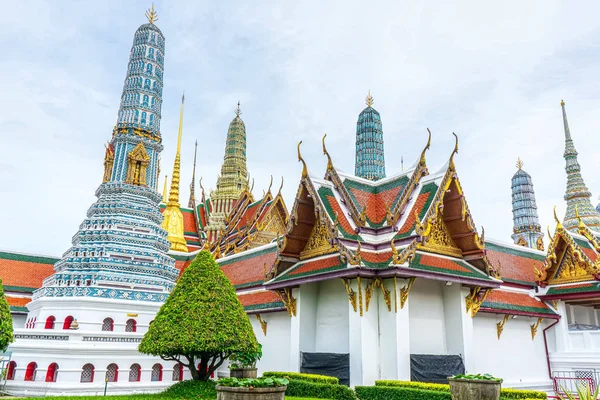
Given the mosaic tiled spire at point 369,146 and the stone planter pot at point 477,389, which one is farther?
the mosaic tiled spire at point 369,146

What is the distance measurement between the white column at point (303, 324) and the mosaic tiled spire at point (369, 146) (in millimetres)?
22166

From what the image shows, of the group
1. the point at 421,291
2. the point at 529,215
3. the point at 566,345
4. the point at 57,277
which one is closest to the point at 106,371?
the point at 57,277

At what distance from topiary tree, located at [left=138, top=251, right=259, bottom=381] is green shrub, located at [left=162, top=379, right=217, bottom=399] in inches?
14.2

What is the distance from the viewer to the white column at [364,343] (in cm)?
1170

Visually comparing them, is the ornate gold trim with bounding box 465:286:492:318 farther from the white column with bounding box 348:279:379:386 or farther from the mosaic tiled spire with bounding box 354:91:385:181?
the mosaic tiled spire with bounding box 354:91:385:181

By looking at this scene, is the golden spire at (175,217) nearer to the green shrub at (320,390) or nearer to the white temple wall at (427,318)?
the white temple wall at (427,318)

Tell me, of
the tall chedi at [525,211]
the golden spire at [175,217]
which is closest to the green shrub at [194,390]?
the golden spire at [175,217]

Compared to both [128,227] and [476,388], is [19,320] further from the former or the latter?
[476,388]

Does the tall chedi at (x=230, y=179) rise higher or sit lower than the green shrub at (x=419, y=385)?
higher

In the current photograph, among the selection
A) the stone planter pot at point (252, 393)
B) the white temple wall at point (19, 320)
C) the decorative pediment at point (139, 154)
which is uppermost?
the decorative pediment at point (139, 154)

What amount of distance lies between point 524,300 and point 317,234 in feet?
24.2

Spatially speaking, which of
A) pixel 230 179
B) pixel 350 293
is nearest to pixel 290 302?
pixel 350 293

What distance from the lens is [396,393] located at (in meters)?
10.1

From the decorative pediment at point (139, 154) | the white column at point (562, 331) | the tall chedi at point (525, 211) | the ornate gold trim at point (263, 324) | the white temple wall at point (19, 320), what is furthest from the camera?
the tall chedi at point (525, 211)
